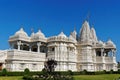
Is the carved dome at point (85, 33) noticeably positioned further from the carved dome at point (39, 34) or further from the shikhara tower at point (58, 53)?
the carved dome at point (39, 34)

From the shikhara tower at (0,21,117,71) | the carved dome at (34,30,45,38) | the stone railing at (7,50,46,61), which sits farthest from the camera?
the carved dome at (34,30,45,38)

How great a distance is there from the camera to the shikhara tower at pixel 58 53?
41.1 m

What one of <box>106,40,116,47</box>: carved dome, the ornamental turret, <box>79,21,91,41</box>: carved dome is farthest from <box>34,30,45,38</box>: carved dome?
<box>106,40,116,47</box>: carved dome

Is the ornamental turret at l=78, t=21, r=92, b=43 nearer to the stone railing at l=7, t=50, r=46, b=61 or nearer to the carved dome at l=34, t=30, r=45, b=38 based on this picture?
the carved dome at l=34, t=30, r=45, b=38

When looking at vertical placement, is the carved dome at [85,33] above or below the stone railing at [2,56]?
above

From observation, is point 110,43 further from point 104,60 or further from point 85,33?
point 85,33

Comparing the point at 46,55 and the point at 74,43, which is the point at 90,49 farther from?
the point at 46,55

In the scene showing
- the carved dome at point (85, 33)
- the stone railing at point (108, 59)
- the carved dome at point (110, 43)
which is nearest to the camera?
the carved dome at point (85, 33)

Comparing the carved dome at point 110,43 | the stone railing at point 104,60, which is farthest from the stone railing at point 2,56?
the carved dome at point 110,43

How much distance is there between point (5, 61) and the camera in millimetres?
40719

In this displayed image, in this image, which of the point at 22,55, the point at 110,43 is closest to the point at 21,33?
the point at 22,55

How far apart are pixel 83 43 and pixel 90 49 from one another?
2609 millimetres

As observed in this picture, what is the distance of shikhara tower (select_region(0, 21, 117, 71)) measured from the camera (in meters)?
41.1

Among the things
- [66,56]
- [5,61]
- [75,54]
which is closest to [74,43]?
[75,54]
